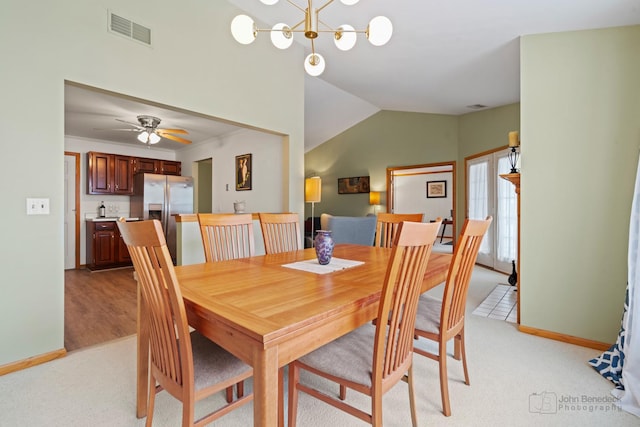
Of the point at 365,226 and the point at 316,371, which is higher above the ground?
the point at 365,226

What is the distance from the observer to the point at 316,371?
1206 mm

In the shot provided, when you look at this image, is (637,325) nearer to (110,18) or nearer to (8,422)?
(8,422)

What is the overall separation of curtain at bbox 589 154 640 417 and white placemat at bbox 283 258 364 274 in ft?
5.02

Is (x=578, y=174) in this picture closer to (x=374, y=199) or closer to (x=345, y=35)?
(x=345, y=35)

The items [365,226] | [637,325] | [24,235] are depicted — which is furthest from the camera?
[365,226]

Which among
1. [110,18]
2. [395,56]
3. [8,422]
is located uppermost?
[395,56]

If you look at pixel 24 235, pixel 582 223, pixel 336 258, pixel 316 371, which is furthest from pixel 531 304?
pixel 24 235

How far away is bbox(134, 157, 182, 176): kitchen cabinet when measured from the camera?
18.7 ft

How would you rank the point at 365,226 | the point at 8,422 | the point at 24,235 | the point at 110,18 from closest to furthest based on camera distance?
the point at 8,422 < the point at 24,235 < the point at 110,18 < the point at 365,226

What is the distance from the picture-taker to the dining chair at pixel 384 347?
41.1 inches

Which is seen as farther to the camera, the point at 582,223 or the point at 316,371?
the point at 582,223

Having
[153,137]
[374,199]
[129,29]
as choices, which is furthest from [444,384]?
[374,199]

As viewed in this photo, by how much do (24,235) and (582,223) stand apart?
3.87 meters

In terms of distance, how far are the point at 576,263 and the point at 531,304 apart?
467 millimetres
